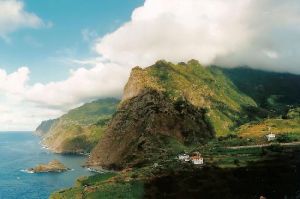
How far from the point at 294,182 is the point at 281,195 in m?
20.9

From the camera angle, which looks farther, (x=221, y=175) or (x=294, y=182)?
(x=221, y=175)

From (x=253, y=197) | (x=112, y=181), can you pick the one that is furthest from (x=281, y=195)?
(x=112, y=181)

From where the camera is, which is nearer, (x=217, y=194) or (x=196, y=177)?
(x=217, y=194)

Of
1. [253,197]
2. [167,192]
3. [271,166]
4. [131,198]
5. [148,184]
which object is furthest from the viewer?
[271,166]

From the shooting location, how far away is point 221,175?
190 meters

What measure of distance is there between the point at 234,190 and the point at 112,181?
185 ft

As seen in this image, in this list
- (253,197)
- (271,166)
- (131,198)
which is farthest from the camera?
(271,166)

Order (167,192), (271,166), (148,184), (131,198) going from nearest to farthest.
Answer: (131,198) < (167,192) < (148,184) < (271,166)

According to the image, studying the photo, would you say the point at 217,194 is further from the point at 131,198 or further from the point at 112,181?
the point at 112,181

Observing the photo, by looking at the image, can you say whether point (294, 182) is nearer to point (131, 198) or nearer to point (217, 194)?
point (217, 194)

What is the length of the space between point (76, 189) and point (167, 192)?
44.1 m

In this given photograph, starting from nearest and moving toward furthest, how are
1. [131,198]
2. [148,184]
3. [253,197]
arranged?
[253,197] → [131,198] → [148,184]

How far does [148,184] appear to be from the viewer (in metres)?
185

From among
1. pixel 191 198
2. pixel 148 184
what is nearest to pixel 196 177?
pixel 148 184
